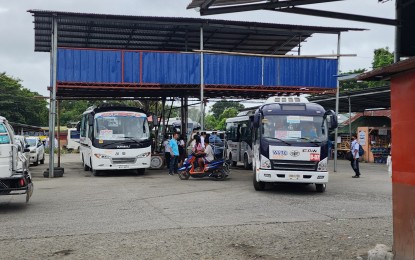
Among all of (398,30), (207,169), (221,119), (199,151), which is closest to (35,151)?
(199,151)

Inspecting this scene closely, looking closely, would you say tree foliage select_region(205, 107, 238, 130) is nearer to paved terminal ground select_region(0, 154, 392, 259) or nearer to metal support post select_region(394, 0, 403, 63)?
paved terminal ground select_region(0, 154, 392, 259)

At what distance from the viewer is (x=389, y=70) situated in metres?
5.71

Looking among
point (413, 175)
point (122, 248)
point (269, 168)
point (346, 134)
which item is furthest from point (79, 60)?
point (346, 134)

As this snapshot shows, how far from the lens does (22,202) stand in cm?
1207

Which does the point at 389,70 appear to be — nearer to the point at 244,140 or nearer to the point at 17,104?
the point at 244,140

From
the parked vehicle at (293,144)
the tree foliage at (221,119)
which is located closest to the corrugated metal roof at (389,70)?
the parked vehicle at (293,144)

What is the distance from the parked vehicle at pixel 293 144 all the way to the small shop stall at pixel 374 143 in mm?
19618

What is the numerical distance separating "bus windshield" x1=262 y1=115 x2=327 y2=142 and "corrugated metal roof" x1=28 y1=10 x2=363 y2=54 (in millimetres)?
7852

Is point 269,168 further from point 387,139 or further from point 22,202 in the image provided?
point 387,139

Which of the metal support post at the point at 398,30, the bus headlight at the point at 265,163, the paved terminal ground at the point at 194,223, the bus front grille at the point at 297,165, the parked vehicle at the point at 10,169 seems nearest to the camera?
the metal support post at the point at 398,30

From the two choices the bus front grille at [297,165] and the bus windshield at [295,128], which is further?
the bus windshield at [295,128]

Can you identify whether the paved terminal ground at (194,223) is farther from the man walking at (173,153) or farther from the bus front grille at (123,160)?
the man walking at (173,153)

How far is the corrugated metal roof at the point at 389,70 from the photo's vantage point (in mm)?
5336

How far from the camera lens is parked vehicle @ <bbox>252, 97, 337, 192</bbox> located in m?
13.3
